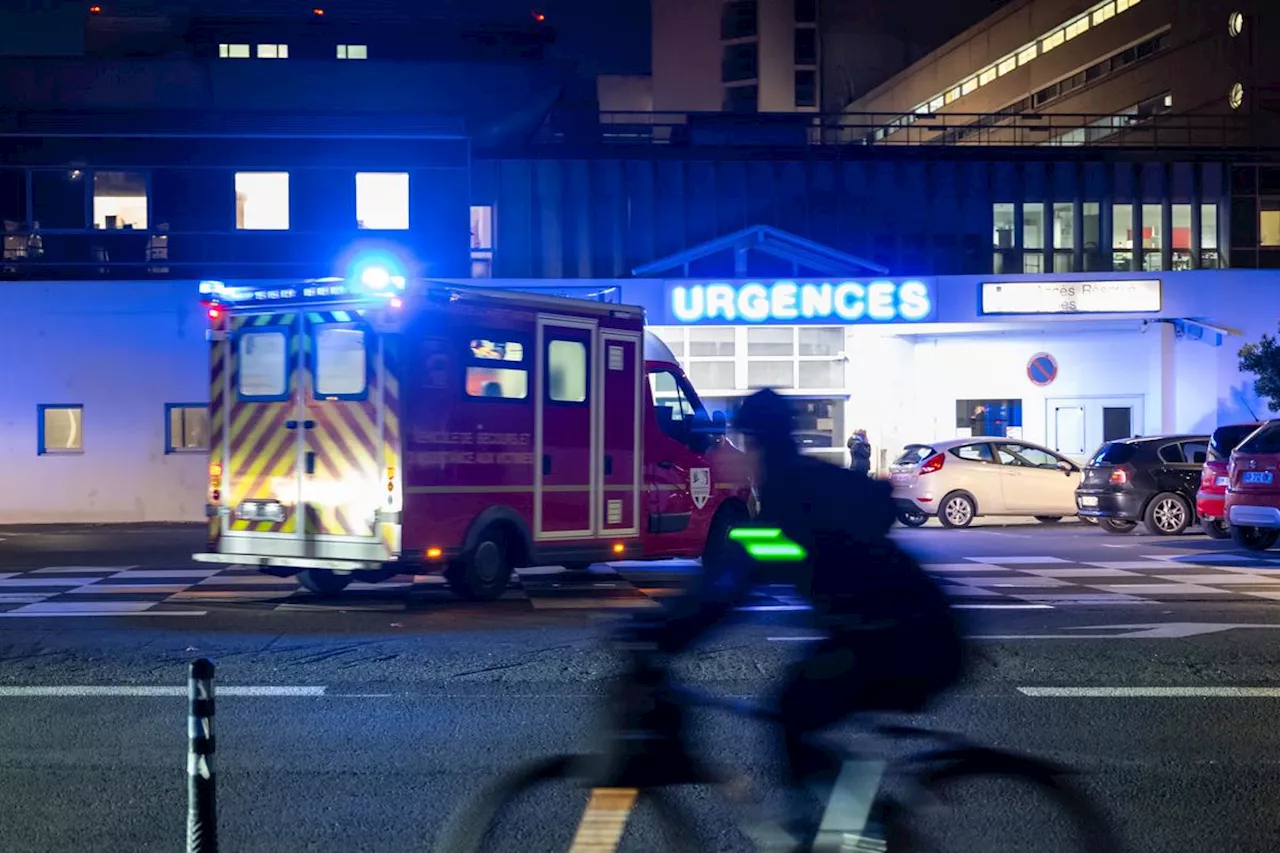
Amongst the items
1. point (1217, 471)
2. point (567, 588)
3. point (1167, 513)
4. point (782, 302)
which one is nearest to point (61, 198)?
point (782, 302)

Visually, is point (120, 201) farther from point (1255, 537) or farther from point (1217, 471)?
point (1255, 537)

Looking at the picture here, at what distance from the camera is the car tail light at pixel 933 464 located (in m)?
23.8

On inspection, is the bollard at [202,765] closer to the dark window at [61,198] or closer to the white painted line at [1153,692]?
the white painted line at [1153,692]

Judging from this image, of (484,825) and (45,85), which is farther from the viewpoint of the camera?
(45,85)

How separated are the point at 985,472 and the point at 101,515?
15195 mm

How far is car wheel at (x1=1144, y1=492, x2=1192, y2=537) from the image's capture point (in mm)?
21422

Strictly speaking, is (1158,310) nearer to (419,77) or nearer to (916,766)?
(419,77)

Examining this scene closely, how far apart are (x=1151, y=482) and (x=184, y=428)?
53.3 feet

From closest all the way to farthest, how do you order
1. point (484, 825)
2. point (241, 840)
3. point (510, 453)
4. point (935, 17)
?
point (484, 825), point (241, 840), point (510, 453), point (935, 17)

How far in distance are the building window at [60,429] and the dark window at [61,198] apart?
3414 millimetres

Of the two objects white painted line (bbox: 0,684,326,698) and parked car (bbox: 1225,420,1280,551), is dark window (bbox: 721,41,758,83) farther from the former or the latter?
white painted line (bbox: 0,684,326,698)

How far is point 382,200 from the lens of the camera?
90.3ft

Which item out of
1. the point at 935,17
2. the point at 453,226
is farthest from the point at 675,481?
the point at 935,17

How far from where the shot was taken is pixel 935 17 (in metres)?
74.4
